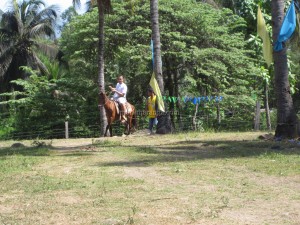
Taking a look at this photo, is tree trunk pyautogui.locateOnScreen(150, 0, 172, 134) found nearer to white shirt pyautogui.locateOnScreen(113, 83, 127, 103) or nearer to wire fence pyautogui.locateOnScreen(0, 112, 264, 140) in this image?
white shirt pyautogui.locateOnScreen(113, 83, 127, 103)

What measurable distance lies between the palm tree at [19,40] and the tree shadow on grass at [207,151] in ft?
89.0

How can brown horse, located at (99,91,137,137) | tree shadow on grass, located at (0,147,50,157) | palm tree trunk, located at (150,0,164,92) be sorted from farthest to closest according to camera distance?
brown horse, located at (99,91,137,137), palm tree trunk, located at (150,0,164,92), tree shadow on grass, located at (0,147,50,157)

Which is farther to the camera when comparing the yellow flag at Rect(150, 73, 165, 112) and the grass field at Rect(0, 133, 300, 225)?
the yellow flag at Rect(150, 73, 165, 112)

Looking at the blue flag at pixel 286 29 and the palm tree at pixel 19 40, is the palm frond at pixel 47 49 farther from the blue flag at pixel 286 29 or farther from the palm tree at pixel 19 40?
the blue flag at pixel 286 29

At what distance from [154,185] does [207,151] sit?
4.54 metres

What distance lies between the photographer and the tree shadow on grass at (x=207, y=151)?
10945 mm

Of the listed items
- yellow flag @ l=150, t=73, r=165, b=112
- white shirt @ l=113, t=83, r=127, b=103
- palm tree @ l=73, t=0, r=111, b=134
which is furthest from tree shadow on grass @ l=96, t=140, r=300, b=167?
palm tree @ l=73, t=0, r=111, b=134

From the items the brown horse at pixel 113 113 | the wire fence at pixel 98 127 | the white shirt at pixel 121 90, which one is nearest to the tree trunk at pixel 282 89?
the white shirt at pixel 121 90

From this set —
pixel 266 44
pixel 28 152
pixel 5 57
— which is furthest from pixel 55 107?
pixel 266 44

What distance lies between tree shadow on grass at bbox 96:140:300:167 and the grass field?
0.02m

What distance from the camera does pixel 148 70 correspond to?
83.5ft

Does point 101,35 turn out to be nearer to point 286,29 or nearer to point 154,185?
point 286,29

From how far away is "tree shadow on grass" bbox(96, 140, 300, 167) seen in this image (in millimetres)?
10945

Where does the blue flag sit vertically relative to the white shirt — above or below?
above
